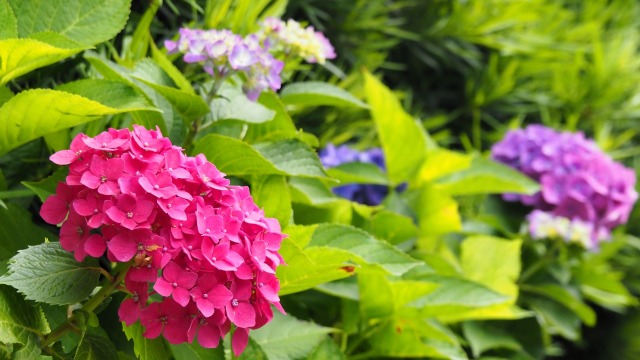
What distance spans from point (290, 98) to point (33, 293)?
22.0 inches

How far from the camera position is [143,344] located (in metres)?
0.74

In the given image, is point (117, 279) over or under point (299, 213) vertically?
over

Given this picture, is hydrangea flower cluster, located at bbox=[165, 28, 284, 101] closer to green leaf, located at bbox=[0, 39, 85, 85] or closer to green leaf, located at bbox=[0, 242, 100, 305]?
green leaf, located at bbox=[0, 39, 85, 85]

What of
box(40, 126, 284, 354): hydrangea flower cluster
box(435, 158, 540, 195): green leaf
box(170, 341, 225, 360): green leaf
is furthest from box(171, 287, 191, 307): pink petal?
box(435, 158, 540, 195): green leaf

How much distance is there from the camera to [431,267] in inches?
52.6

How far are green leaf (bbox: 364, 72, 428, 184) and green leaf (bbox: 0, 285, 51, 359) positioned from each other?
873 millimetres

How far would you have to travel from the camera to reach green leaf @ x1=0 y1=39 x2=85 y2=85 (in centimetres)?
80

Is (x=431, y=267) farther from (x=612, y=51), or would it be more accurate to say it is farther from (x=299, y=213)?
(x=612, y=51)

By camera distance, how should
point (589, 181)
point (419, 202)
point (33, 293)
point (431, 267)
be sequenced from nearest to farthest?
1. point (33, 293)
2. point (431, 267)
3. point (419, 202)
4. point (589, 181)

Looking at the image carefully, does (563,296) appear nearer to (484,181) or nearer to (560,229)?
(560,229)

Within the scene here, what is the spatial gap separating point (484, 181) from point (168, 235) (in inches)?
38.6

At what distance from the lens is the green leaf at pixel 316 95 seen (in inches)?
43.7

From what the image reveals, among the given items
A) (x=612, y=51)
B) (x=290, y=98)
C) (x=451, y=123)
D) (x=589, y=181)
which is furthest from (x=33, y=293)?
(x=612, y=51)

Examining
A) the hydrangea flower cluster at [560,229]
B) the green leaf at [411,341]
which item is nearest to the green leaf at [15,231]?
the green leaf at [411,341]
